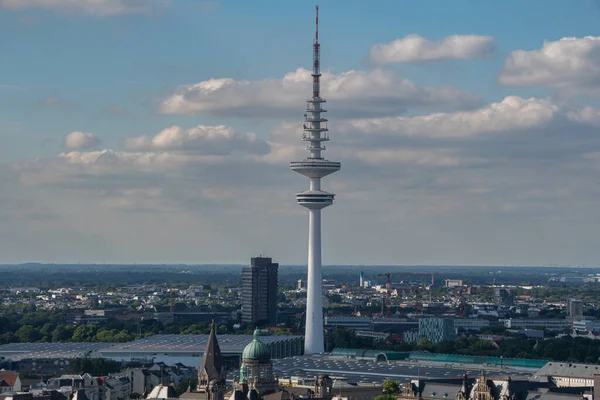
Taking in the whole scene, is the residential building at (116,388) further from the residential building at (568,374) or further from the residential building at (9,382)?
the residential building at (568,374)

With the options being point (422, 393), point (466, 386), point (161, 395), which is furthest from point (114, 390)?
point (466, 386)

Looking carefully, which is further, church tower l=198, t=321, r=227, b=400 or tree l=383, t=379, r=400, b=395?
tree l=383, t=379, r=400, b=395

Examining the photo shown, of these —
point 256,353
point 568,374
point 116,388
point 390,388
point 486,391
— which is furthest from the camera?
point 568,374

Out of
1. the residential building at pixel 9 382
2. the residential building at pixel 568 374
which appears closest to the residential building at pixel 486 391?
the residential building at pixel 568 374

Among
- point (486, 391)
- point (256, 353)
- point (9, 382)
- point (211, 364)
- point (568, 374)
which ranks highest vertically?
point (256, 353)

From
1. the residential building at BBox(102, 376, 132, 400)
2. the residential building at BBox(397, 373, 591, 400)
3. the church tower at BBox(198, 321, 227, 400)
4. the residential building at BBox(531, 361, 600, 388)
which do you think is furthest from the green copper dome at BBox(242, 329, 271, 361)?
the residential building at BBox(531, 361, 600, 388)

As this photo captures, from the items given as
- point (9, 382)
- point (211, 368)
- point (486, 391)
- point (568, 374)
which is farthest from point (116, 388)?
point (486, 391)

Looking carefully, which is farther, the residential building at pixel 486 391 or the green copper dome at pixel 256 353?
the green copper dome at pixel 256 353

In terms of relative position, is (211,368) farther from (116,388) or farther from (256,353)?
(116,388)

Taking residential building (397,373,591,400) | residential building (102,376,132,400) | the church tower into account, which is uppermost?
the church tower

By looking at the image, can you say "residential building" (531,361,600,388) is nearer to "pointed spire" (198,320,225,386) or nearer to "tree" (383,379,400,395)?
"tree" (383,379,400,395)

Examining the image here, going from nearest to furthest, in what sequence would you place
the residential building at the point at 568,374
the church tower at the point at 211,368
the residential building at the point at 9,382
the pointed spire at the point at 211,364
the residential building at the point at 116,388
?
1. the church tower at the point at 211,368
2. the pointed spire at the point at 211,364
3. the residential building at the point at 9,382
4. the residential building at the point at 116,388
5. the residential building at the point at 568,374
